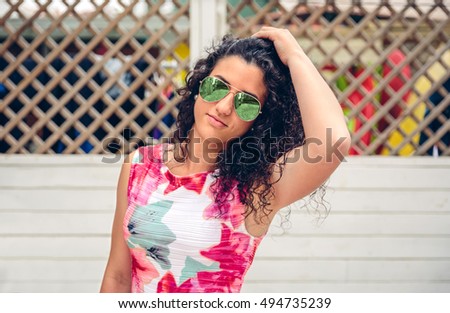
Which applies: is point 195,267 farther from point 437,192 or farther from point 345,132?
point 437,192

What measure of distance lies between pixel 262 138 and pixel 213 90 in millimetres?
144

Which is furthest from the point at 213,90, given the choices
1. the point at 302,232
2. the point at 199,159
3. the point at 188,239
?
the point at 302,232

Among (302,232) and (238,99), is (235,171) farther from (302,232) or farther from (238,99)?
(302,232)

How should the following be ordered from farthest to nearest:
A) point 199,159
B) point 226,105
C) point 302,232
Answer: point 302,232, point 199,159, point 226,105

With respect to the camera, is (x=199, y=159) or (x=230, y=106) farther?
(x=199, y=159)

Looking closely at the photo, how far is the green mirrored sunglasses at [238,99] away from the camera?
105 cm

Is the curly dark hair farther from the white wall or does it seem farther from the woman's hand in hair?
the white wall

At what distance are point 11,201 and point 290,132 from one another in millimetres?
2196

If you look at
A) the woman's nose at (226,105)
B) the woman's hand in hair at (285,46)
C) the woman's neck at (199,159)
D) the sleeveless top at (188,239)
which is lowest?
the sleeveless top at (188,239)

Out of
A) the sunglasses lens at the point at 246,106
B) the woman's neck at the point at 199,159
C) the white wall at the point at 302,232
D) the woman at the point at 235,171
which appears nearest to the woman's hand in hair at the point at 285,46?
the woman at the point at 235,171

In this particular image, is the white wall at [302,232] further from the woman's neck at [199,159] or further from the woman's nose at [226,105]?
the woman's nose at [226,105]

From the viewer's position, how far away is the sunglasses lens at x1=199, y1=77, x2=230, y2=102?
3.48 feet

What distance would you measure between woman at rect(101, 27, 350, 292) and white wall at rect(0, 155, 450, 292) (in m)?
1.85

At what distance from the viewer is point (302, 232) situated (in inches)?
116
